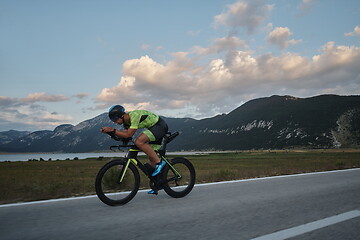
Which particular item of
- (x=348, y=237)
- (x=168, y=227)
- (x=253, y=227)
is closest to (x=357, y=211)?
(x=348, y=237)

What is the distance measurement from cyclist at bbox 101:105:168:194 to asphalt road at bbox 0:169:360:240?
865 millimetres

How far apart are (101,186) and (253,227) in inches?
105

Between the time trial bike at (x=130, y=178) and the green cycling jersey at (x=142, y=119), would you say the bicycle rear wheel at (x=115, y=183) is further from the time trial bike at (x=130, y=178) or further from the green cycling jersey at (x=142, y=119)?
the green cycling jersey at (x=142, y=119)

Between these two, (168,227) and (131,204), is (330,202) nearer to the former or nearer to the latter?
(168,227)

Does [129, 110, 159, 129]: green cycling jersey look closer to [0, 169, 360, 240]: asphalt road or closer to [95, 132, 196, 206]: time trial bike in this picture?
[95, 132, 196, 206]: time trial bike

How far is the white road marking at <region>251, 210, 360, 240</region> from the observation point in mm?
3021

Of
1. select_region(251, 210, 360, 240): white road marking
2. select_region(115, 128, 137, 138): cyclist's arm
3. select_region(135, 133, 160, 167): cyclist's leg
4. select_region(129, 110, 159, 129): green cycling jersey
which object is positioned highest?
select_region(129, 110, 159, 129): green cycling jersey

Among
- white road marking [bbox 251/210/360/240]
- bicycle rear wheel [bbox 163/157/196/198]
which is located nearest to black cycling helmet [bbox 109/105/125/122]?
bicycle rear wheel [bbox 163/157/196/198]

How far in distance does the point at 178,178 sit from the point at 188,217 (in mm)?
1981

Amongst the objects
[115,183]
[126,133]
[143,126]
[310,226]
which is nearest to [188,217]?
[310,226]

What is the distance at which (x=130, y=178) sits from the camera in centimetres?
512

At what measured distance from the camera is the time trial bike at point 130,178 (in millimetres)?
4886

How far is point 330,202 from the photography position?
194 inches

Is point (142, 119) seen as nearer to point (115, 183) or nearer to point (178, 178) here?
point (115, 183)
